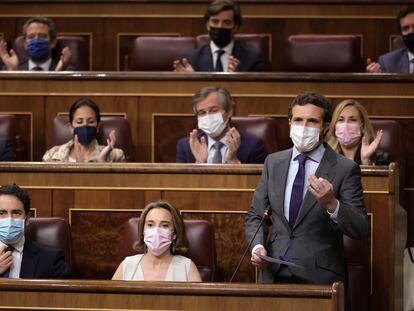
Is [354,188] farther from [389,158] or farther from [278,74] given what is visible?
[278,74]

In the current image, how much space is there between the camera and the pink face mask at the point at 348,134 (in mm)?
3463

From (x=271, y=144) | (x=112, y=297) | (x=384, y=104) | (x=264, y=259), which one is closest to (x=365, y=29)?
(x=384, y=104)

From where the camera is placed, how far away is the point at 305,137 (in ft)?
9.27

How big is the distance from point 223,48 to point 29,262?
160 centimetres

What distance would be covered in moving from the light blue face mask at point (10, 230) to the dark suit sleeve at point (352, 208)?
0.84 m

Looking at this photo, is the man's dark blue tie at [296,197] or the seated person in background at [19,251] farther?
the seated person in background at [19,251]

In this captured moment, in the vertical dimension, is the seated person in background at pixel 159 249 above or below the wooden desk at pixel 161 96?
below

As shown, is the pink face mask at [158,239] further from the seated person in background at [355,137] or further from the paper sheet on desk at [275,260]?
the seated person in background at [355,137]

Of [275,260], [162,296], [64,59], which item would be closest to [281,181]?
[275,260]

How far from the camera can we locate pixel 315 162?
2.85 metres

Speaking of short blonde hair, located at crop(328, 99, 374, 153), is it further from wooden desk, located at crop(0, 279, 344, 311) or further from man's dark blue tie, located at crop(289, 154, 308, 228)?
wooden desk, located at crop(0, 279, 344, 311)

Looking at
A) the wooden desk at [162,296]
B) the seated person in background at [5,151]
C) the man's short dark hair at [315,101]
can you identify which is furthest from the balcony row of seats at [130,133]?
the wooden desk at [162,296]

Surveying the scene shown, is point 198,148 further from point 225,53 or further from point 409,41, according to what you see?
point 409,41

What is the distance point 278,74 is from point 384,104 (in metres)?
0.38
